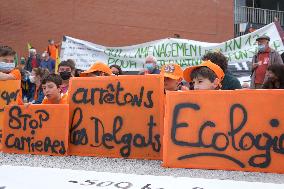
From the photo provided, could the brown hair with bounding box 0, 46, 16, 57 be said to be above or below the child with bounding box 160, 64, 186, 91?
above

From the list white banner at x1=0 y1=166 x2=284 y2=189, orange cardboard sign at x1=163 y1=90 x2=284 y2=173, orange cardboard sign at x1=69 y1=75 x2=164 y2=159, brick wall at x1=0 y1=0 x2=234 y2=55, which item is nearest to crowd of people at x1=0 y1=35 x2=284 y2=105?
orange cardboard sign at x1=69 y1=75 x2=164 y2=159

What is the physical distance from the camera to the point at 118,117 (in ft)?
10.5

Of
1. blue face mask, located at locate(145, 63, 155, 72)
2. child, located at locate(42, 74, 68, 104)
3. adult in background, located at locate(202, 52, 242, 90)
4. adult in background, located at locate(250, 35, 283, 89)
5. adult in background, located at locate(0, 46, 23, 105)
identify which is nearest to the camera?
child, located at locate(42, 74, 68, 104)

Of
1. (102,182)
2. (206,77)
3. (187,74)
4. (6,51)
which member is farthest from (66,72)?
(102,182)

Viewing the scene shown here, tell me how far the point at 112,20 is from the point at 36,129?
19.2m

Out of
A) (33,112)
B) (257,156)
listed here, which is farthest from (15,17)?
(257,156)

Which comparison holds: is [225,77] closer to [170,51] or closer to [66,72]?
[66,72]

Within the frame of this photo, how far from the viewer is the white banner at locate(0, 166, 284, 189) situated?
1927mm

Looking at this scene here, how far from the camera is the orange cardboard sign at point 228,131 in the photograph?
8.39 feet

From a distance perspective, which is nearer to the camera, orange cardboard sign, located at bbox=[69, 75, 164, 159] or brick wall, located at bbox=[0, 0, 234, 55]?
orange cardboard sign, located at bbox=[69, 75, 164, 159]

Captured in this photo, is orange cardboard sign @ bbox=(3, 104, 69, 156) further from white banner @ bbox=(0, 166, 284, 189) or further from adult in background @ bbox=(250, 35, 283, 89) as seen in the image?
adult in background @ bbox=(250, 35, 283, 89)

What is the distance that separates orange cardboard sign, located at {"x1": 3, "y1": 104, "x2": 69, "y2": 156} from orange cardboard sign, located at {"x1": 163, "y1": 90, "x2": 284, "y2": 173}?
0.94 metres

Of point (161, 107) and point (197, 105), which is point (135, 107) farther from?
point (197, 105)

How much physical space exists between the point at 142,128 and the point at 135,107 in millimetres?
159
